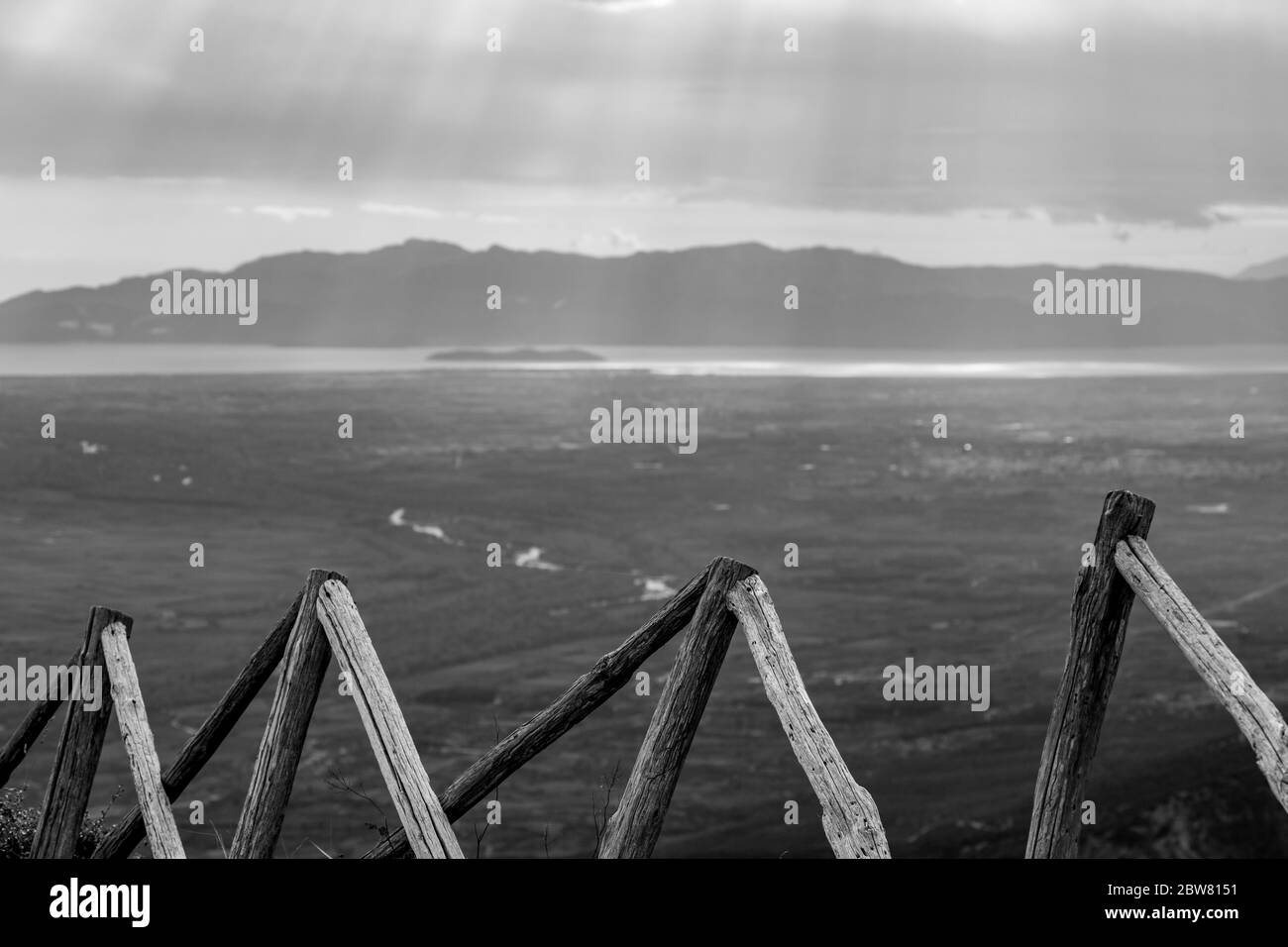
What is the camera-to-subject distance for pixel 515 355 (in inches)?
2616

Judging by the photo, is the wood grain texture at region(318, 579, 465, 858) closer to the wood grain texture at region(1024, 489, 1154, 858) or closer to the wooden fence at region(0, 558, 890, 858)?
the wooden fence at region(0, 558, 890, 858)

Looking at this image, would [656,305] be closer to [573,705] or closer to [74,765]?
[74,765]

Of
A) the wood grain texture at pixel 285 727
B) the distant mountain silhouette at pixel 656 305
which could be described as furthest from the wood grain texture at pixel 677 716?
the distant mountain silhouette at pixel 656 305

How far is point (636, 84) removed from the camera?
60.8 m

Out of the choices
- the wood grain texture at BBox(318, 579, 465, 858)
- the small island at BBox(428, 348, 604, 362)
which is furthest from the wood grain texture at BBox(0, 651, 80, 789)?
the small island at BBox(428, 348, 604, 362)

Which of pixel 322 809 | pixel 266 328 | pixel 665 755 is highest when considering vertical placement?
pixel 266 328

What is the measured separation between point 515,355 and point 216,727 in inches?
2451

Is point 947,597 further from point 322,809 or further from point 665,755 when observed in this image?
point 665,755

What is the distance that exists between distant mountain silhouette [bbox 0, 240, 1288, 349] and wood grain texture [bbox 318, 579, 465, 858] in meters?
59.8

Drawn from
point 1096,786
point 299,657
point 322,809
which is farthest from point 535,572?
point 299,657

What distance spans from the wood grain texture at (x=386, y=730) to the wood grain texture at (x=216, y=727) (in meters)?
0.17

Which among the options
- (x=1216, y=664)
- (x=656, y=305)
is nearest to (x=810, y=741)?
(x=1216, y=664)

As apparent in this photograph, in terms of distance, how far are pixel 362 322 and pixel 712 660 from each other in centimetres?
7072

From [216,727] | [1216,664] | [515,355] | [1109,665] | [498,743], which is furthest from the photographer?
[515,355]
